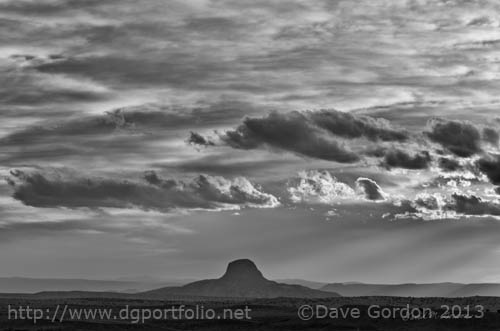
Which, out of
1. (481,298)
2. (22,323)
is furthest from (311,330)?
(481,298)

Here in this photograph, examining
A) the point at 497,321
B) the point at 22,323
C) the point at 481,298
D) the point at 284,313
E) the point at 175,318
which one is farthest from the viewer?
the point at 481,298

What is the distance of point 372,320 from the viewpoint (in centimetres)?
11200

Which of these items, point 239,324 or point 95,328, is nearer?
point 95,328

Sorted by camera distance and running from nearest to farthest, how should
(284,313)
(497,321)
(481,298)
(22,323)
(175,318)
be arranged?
(497,321) → (22,323) → (175,318) → (284,313) → (481,298)

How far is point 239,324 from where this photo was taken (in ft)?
382

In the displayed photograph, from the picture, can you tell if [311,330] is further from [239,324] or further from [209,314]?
[209,314]

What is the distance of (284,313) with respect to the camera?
465ft

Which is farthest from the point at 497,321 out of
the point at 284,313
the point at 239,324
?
the point at 284,313

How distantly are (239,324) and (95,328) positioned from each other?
20.3 m

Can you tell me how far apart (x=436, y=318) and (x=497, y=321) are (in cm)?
773

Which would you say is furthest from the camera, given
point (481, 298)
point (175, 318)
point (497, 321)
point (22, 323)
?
point (481, 298)

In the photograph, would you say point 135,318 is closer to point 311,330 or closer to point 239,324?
point 239,324

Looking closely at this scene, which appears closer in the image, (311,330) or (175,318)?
Answer: (311,330)

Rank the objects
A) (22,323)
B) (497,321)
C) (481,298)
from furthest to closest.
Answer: (481,298)
(22,323)
(497,321)
